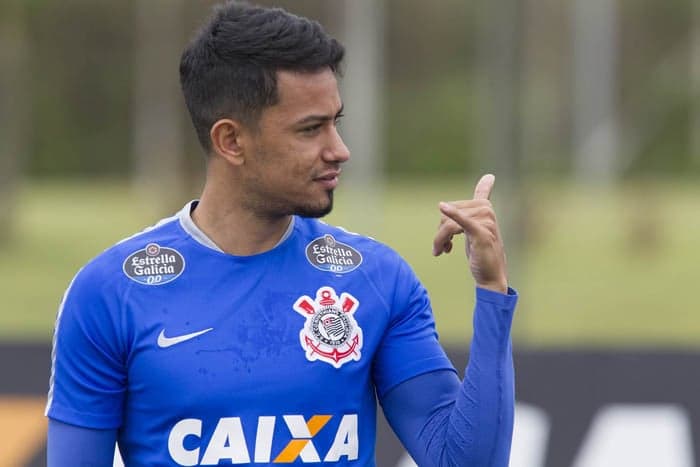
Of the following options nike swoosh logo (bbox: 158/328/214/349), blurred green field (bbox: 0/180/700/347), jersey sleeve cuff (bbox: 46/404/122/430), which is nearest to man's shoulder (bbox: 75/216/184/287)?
nike swoosh logo (bbox: 158/328/214/349)

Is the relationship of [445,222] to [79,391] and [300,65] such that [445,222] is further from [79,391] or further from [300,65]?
[79,391]

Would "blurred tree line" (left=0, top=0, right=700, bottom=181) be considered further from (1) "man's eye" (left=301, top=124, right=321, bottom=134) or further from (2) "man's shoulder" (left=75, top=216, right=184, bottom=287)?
(1) "man's eye" (left=301, top=124, right=321, bottom=134)

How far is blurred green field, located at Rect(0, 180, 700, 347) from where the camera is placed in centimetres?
1355

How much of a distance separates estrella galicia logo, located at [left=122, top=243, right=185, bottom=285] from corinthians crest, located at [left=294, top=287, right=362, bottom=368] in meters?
0.23

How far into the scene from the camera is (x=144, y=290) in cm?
275

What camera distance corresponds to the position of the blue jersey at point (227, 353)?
2.72m

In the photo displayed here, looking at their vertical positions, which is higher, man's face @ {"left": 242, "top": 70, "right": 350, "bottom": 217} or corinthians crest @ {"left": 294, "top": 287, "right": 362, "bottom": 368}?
man's face @ {"left": 242, "top": 70, "right": 350, "bottom": 217}

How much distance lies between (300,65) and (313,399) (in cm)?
61

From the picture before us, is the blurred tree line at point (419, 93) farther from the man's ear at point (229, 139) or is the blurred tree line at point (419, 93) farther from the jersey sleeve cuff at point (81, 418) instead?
the jersey sleeve cuff at point (81, 418)

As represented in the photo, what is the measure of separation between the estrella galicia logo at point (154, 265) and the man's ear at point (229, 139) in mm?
209

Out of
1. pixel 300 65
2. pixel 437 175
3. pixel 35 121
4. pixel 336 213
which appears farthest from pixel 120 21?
pixel 300 65

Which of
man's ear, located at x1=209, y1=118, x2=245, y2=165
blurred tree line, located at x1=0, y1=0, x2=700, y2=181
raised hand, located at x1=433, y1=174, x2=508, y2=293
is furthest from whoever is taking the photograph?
blurred tree line, located at x1=0, y1=0, x2=700, y2=181

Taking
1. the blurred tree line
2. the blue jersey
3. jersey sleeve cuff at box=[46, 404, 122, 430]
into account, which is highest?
the blue jersey

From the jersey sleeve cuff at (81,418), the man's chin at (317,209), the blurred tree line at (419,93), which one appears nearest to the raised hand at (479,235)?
the man's chin at (317,209)
